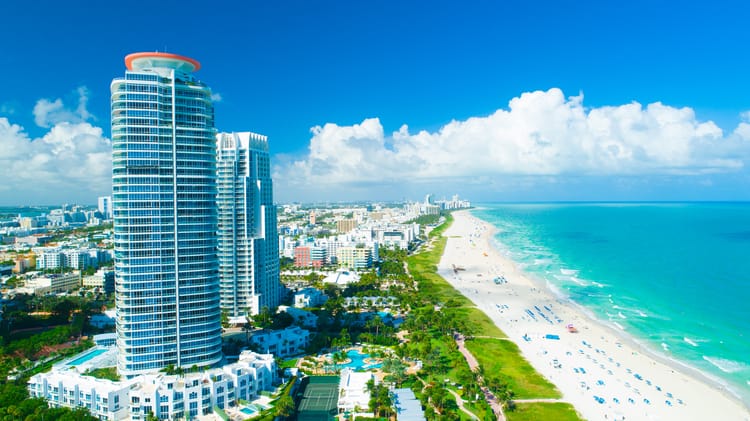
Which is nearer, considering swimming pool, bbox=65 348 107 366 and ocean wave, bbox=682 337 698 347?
swimming pool, bbox=65 348 107 366

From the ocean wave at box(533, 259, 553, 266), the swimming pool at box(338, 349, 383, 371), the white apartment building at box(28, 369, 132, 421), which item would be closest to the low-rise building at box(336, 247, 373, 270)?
the ocean wave at box(533, 259, 553, 266)

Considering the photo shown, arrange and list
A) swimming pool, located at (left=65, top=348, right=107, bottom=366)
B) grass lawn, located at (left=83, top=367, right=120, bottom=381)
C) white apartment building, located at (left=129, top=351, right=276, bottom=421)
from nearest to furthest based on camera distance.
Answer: white apartment building, located at (left=129, top=351, right=276, bottom=421), grass lawn, located at (left=83, top=367, right=120, bottom=381), swimming pool, located at (left=65, top=348, right=107, bottom=366)

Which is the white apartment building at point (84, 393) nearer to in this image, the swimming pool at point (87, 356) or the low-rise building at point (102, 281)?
the swimming pool at point (87, 356)

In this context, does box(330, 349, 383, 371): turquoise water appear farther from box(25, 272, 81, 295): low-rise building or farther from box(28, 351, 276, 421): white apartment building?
box(25, 272, 81, 295): low-rise building

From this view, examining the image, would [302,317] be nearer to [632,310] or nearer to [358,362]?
[358,362]

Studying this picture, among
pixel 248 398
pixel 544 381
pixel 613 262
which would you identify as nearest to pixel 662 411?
pixel 544 381

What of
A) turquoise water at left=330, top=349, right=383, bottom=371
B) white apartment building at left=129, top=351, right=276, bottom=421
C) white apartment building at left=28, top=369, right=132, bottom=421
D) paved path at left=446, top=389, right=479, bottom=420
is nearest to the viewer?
white apartment building at left=129, top=351, right=276, bottom=421

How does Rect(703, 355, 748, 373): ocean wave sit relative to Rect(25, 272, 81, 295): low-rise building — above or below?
below

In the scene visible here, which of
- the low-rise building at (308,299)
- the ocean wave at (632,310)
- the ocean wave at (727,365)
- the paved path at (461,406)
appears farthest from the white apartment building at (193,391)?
the ocean wave at (632,310)
